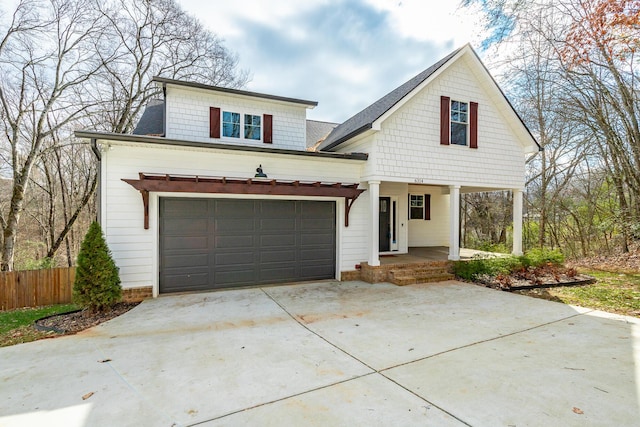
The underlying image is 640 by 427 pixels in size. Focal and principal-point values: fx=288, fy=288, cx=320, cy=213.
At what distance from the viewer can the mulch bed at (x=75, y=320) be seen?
513 centimetres

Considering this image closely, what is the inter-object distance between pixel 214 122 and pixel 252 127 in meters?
1.26

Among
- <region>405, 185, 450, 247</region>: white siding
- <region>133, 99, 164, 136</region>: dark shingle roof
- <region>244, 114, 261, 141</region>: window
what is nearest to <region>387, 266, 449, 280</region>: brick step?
<region>405, 185, 450, 247</region>: white siding

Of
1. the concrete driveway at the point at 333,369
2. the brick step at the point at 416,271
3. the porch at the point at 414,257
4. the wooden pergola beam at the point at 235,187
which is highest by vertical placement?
the wooden pergola beam at the point at 235,187

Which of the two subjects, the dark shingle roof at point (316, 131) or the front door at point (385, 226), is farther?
the dark shingle roof at point (316, 131)

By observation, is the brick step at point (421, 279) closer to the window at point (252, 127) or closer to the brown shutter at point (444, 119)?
the brown shutter at point (444, 119)

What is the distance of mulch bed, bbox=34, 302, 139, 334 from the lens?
16.8ft

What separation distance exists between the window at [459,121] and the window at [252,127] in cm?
661

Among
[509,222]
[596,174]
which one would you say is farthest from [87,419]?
[509,222]

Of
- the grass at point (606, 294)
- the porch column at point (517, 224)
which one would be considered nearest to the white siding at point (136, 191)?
the grass at point (606, 294)

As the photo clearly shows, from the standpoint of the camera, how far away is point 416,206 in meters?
12.7

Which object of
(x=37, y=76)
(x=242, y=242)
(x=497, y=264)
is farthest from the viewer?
(x=37, y=76)

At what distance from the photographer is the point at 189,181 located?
6.77 metres

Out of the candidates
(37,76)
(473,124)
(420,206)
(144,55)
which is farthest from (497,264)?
(37,76)

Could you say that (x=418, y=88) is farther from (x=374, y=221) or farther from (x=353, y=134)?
(x=374, y=221)
